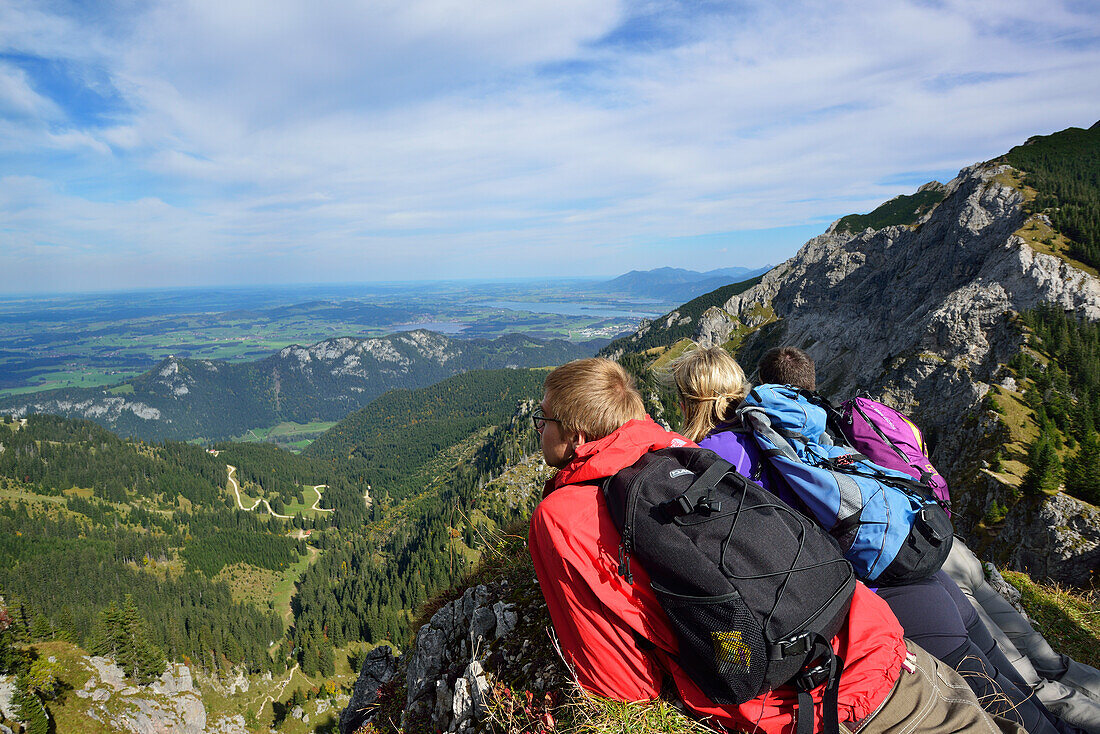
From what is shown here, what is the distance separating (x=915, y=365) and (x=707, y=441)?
61293mm

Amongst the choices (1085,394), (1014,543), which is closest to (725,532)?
(1014,543)

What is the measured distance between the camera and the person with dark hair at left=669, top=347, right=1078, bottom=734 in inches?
166

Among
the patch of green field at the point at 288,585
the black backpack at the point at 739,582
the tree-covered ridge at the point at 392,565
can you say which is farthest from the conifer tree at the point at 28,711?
the patch of green field at the point at 288,585

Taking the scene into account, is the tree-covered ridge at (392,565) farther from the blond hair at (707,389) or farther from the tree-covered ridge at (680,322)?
the tree-covered ridge at (680,322)

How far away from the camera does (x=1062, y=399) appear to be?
38.3 m

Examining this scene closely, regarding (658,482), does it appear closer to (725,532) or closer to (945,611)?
(725,532)

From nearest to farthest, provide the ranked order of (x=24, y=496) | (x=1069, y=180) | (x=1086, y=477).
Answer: (x=1086, y=477), (x=1069, y=180), (x=24, y=496)

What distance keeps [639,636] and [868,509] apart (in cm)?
245

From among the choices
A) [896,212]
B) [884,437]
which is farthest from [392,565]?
[896,212]

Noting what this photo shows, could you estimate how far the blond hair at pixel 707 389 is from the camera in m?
5.86

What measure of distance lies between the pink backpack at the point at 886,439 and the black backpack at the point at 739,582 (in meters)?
3.11

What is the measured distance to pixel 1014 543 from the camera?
28516mm

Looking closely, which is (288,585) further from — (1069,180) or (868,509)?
(1069,180)

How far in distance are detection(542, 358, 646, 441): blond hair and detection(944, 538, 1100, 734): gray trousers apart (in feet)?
17.3
